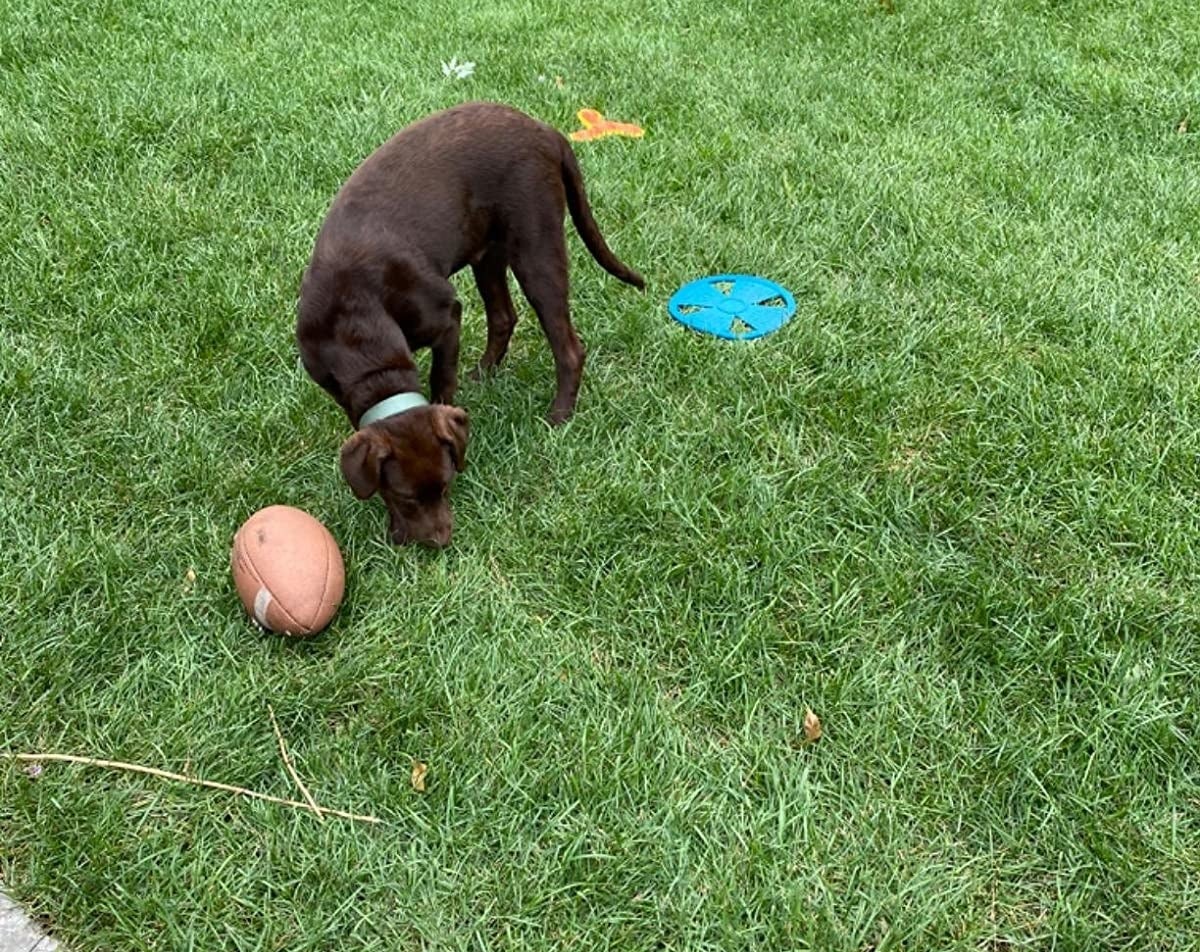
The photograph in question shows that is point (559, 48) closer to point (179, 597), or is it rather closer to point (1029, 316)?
point (1029, 316)

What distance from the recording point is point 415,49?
6508 mm

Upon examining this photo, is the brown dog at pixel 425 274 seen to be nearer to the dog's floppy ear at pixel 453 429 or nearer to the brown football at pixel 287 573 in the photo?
the dog's floppy ear at pixel 453 429

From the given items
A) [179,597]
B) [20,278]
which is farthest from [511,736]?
[20,278]

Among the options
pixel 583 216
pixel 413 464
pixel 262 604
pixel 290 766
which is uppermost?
pixel 583 216

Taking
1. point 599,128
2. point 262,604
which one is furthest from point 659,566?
point 599,128

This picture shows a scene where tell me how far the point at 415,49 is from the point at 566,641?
16.3 feet

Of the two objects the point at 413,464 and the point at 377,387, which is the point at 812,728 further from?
the point at 377,387

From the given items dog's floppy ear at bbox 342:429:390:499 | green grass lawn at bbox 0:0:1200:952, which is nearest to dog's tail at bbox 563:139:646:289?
green grass lawn at bbox 0:0:1200:952

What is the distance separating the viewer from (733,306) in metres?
4.18

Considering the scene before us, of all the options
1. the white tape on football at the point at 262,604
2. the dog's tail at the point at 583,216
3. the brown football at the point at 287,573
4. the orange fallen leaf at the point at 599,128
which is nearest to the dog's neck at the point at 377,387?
the brown football at the point at 287,573

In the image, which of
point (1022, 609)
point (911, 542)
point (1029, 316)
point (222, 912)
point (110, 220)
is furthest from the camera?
point (110, 220)

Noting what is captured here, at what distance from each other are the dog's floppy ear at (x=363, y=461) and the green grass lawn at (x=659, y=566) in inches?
10.8

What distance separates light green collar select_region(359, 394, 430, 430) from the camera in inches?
122

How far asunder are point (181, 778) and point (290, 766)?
10.1 inches
